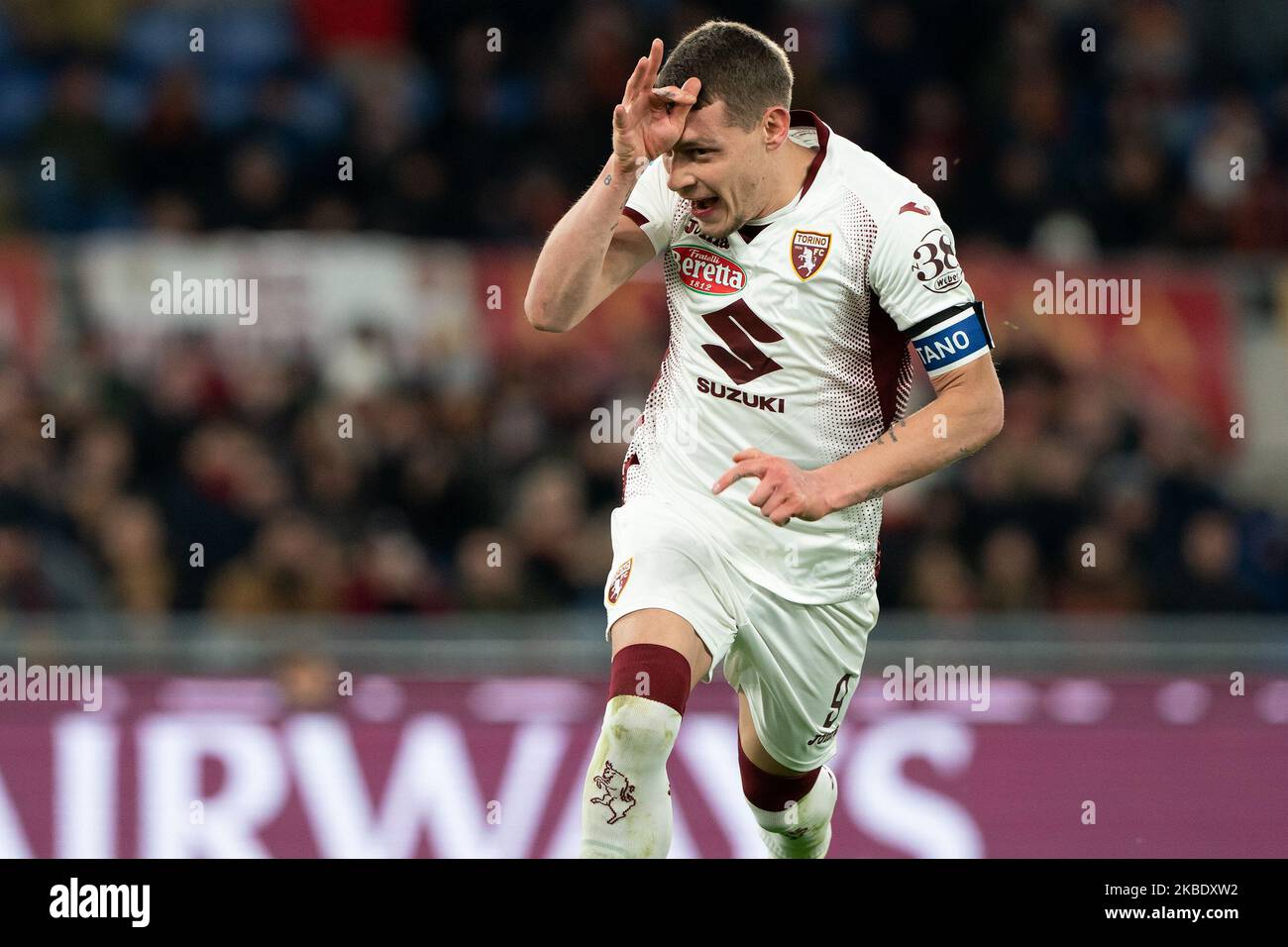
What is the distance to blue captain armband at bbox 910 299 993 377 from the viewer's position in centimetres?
518

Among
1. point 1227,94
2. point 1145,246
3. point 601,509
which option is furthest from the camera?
point 1227,94

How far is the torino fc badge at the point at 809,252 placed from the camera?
5309mm

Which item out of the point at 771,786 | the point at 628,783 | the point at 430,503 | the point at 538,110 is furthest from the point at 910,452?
the point at 538,110

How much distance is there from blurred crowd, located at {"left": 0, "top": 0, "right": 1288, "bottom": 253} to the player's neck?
19.1 ft

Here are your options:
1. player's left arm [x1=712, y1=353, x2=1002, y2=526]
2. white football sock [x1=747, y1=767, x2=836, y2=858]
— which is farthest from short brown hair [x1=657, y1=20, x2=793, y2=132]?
white football sock [x1=747, y1=767, x2=836, y2=858]

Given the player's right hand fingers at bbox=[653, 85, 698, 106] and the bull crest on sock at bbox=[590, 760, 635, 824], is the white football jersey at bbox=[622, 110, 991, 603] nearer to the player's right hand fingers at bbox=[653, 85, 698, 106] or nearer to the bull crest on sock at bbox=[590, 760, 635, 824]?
the player's right hand fingers at bbox=[653, 85, 698, 106]

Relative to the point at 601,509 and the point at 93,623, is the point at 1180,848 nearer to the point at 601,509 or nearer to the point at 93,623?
the point at 601,509

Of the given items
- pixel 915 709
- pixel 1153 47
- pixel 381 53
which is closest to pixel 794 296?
pixel 915 709

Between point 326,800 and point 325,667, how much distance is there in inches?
21.6

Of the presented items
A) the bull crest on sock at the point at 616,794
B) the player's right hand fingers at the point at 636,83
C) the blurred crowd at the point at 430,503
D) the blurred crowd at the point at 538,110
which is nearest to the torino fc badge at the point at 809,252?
the player's right hand fingers at the point at 636,83

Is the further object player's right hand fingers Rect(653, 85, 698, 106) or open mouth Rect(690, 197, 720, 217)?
open mouth Rect(690, 197, 720, 217)

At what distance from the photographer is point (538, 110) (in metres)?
12.1

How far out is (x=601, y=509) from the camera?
9.62m

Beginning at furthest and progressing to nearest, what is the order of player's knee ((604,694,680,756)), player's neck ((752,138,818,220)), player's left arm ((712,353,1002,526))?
player's neck ((752,138,818,220)), player's knee ((604,694,680,756)), player's left arm ((712,353,1002,526))
